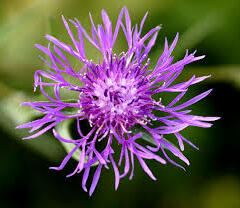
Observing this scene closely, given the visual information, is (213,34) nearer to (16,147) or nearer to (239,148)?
(239,148)

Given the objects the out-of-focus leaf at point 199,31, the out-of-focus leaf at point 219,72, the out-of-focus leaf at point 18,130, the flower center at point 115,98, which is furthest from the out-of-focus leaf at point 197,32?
the out-of-focus leaf at point 18,130

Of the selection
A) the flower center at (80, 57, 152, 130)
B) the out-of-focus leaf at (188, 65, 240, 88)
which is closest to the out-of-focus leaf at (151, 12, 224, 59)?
the out-of-focus leaf at (188, 65, 240, 88)

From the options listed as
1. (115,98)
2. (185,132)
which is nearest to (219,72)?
(185,132)

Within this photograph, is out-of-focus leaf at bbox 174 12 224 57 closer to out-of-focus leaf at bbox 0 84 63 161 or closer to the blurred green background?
the blurred green background

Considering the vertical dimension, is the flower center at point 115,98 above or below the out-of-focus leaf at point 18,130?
above

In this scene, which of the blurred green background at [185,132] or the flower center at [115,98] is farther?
the blurred green background at [185,132]

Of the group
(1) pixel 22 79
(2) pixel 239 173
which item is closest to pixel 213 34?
(2) pixel 239 173

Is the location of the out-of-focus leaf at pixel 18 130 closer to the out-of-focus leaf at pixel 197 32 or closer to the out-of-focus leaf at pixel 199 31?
the out-of-focus leaf at pixel 197 32

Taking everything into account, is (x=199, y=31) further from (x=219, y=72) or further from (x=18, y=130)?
(x=18, y=130)
